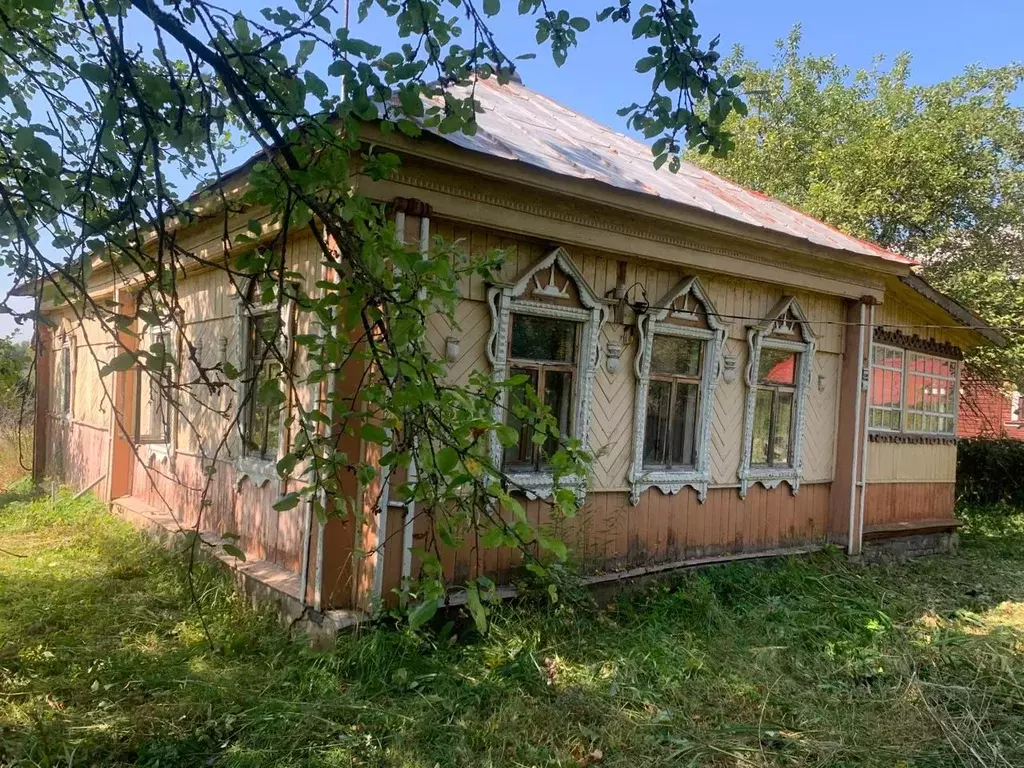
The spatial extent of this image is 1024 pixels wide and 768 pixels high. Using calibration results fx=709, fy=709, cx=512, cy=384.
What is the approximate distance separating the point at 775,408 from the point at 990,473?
25.7ft

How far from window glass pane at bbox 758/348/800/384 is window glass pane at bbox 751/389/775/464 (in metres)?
0.15

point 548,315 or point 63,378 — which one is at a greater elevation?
point 548,315

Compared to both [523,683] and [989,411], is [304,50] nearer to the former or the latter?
[523,683]

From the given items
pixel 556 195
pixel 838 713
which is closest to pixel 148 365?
pixel 556 195

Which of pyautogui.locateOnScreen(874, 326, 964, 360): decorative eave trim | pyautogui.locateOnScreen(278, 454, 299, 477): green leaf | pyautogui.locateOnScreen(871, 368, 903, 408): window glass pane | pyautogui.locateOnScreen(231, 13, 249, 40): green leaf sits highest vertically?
pyautogui.locateOnScreen(231, 13, 249, 40): green leaf

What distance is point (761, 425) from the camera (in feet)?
22.8

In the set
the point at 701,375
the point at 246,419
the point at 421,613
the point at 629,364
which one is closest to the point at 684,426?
the point at 701,375

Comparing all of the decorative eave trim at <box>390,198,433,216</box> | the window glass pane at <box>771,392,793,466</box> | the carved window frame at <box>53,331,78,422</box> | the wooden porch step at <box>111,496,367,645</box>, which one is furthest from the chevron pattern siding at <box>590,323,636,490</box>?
the carved window frame at <box>53,331,78,422</box>

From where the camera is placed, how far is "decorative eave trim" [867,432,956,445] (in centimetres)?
802

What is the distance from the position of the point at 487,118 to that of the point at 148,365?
14.5 ft

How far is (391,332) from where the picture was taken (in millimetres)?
2068

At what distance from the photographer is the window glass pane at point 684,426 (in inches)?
248

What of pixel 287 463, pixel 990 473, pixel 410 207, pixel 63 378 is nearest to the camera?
pixel 287 463

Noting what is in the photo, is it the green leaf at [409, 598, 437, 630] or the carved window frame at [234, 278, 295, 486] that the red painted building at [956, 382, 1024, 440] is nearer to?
the carved window frame at [234, 278, 295, 486]
